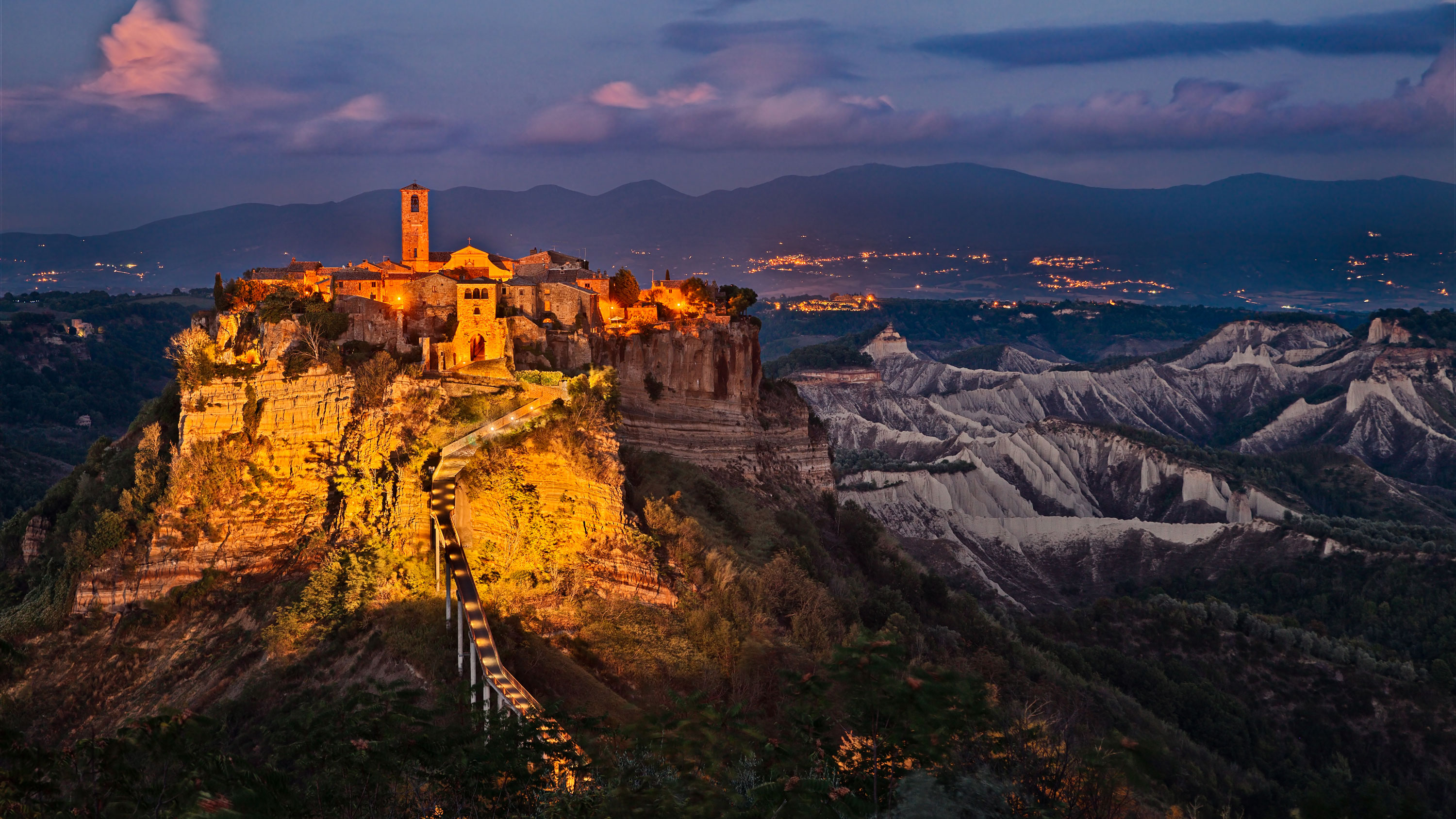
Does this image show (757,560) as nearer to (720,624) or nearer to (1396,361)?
(720,624)

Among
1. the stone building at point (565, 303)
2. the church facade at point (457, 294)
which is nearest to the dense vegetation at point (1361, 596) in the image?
the stone building at point (565, 303)

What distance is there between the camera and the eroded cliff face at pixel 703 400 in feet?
149

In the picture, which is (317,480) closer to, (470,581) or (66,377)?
(470,581)

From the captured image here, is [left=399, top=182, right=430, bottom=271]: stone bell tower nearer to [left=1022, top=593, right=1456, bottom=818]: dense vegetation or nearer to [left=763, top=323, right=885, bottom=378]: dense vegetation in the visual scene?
[left=1022, top=593, right=1456, bottom=818]: dense vegetation

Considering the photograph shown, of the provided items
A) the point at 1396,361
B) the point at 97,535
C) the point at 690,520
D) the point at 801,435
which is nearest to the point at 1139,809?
the point at 690,520

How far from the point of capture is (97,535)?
29422 millimetres

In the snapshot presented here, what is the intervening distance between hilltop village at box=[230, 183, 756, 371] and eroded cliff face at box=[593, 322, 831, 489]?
1.14m

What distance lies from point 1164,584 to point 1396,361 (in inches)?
3513

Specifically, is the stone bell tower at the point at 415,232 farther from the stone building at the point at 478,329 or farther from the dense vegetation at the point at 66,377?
the dense vegetation at the point at 66,377

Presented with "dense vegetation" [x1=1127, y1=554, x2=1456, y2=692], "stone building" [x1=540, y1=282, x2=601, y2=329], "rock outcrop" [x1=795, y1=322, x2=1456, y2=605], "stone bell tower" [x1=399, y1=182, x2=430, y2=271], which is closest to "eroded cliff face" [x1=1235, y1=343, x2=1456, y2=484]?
"rock outcrop" [x1=795, y1=322, x2=1456, y2=605]

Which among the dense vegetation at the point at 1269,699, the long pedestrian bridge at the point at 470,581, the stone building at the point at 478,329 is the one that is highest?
the stone building at the point at 478,329

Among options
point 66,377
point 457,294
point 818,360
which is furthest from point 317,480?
point 818,360

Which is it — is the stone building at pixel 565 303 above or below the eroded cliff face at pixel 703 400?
above

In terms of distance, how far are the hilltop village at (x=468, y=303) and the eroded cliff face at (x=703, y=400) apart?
3.75ft
